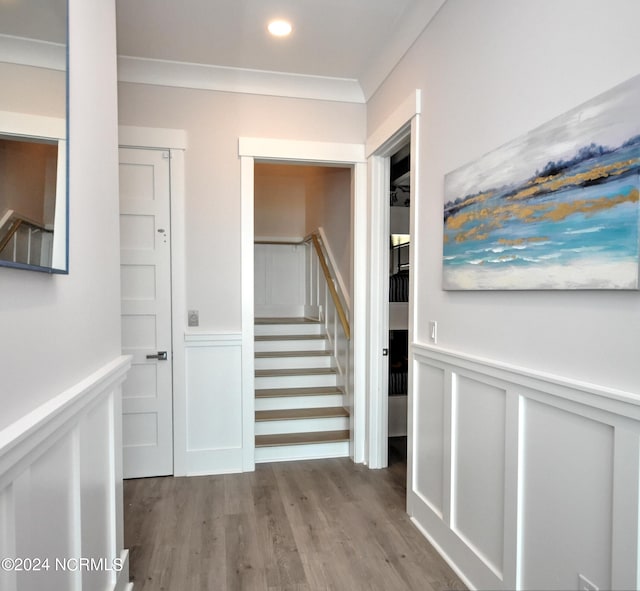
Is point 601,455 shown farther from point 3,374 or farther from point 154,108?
point 154,108

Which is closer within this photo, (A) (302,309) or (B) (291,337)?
(B) (291,337)

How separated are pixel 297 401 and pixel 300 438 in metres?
0.35

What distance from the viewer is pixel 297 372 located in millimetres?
3840

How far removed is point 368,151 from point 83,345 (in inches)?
95.8

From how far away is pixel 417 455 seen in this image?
2404 mm

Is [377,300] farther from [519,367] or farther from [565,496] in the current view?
[565,496]

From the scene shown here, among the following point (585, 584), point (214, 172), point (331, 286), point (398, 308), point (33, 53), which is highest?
point (214, 172)

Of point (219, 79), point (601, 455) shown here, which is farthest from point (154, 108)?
point (601, 455)

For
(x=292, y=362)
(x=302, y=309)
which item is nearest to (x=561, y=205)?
(x=292, y=362)

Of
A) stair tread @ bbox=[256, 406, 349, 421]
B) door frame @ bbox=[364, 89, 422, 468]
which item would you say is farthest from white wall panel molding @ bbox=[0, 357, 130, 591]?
door frame @ bbox=[364, 89, 422, 468]

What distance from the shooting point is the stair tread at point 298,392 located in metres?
3.60

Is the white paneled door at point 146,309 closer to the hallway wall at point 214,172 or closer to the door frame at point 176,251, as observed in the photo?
the door frame at point 176,251

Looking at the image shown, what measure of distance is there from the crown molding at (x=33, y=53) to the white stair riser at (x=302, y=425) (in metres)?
2.78

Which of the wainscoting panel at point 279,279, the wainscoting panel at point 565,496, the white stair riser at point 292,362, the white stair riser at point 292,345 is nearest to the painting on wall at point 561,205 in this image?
the wainscoting panel at point 565,496
